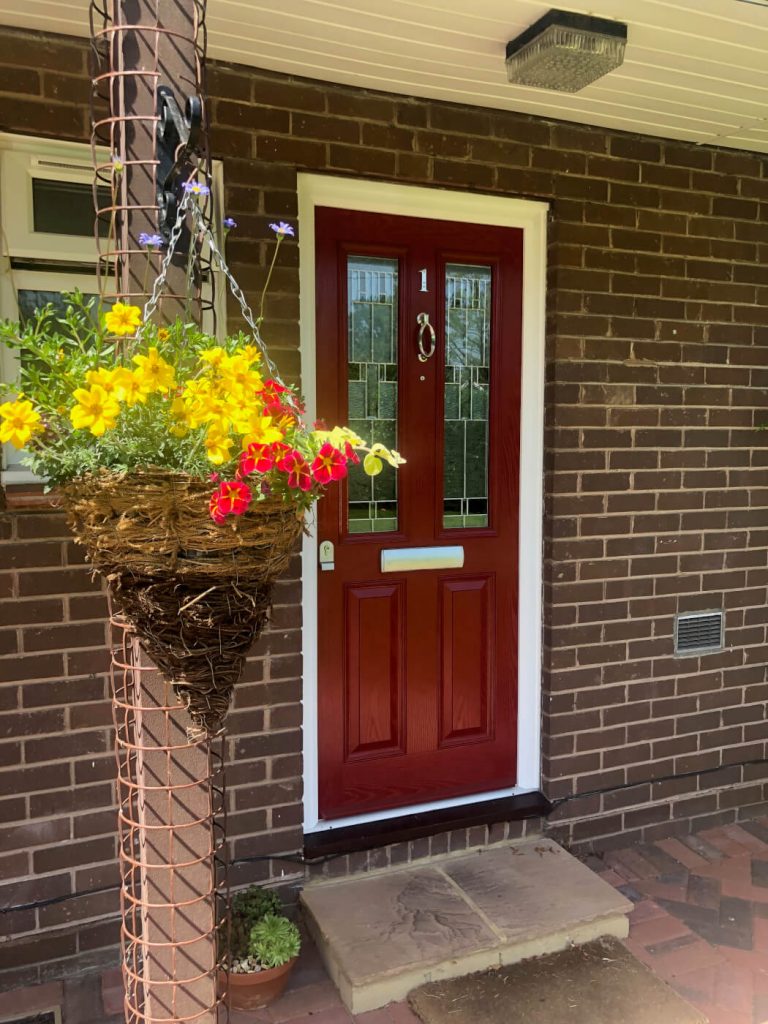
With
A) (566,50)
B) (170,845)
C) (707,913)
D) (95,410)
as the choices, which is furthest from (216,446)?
(707,913)

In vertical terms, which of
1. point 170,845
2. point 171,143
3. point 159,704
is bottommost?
point 170,845

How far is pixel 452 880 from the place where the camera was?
2.90 metres

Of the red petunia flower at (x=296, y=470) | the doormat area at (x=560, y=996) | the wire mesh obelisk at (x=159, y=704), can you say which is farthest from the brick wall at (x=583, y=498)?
the red petunia flower at (x=296, y=470)

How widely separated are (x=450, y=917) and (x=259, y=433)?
220 cm

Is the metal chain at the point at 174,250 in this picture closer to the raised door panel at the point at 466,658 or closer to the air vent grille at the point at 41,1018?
the raised door panel at the point at 466,658

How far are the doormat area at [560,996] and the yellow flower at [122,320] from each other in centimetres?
219

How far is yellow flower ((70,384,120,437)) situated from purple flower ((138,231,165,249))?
0.31m

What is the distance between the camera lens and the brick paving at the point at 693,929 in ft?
7.91

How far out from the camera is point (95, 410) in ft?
3.68

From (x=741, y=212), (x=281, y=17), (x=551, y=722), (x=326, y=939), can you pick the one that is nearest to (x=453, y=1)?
(x=281, y=17)

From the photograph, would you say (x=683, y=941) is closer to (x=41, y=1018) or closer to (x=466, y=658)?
(x=466, y=658)

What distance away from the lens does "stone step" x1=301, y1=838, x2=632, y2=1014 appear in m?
2.46

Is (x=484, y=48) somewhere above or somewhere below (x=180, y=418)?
above

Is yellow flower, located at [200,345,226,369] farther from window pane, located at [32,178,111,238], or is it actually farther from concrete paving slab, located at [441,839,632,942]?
concrete paving slab, located at [441,839,632,942]
